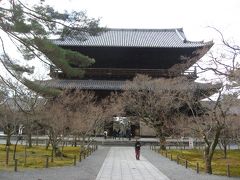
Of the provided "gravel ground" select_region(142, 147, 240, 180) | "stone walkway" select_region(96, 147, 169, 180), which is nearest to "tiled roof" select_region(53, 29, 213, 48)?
"stone walkway" select_region(96, 147, 169, 180)

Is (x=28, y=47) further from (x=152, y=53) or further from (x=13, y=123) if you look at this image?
(x=152, y=53)

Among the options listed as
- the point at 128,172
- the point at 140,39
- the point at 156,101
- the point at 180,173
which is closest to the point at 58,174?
the point at 128,172

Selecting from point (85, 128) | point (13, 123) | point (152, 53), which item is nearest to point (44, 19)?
point (85, 128)

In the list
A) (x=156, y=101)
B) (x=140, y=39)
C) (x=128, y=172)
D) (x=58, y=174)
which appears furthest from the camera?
(x=140, y=39)

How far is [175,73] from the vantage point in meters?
41.4

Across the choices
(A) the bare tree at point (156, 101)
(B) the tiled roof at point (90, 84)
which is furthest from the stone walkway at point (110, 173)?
(B) the tiled roof at point (90, 84)

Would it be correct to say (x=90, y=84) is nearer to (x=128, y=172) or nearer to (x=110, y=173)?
(x=128, y=172)

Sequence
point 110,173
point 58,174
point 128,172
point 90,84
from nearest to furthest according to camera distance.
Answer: point 58,174, point 110,173, point 128,172, point 90,84

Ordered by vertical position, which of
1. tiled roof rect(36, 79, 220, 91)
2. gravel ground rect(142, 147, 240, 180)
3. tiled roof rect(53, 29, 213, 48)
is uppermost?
tiled roof rect(53, 29, 213, 48)

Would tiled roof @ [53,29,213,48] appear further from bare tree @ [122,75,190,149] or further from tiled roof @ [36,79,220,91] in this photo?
bare tree @ [122,75,190,149]

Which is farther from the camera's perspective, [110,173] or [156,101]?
[156,101]

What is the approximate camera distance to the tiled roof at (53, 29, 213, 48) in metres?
45.0

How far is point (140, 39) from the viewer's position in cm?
4916

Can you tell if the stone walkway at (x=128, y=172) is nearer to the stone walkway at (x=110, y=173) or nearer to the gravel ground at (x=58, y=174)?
the stone walkway at (x=110, y=173)
